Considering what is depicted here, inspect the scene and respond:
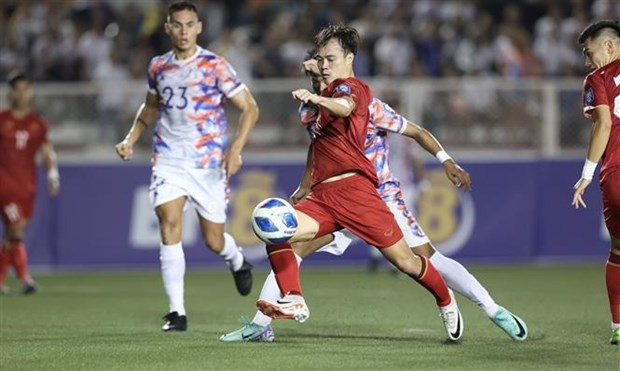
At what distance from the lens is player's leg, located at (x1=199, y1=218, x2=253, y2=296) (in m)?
11.4

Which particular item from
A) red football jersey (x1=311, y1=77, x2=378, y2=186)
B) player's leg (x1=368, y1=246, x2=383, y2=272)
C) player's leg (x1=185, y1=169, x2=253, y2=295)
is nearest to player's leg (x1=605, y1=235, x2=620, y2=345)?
red football jersey (x1=311, y1=77, x2=378, y2=186)

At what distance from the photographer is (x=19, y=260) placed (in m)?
15.5

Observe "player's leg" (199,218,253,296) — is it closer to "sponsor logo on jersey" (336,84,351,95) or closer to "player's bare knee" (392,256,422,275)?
"player's bare knee" (392,256,422,275)

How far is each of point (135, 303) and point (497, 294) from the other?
13.1ft

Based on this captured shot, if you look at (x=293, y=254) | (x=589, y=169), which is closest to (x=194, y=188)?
(x=293, y=254)

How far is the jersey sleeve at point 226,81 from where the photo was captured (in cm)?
1113

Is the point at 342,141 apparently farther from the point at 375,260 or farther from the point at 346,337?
the point at 375,260

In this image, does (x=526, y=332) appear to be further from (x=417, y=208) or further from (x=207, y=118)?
(x=417, y=208)

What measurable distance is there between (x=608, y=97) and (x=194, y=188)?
3.64 meters

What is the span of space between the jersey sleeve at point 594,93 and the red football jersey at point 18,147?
26.8 ft

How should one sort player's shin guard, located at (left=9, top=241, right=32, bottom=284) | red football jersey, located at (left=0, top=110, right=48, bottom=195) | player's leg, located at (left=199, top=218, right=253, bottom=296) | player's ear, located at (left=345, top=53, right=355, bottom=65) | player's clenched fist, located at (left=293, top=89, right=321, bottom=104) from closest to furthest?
player's clenched fist, located at (left=293, top=89, right=321, bottom=104), player's ear, located at (left=345, top=53, right=355, bottom=65), player's leg, located at (left=199, top=218, right=253, bottom=296), player's shin guard, located at (left=9, top=241, right=32, bottom=284), red football jersey, located at (left=0, top=110, right=48, bottom=195)

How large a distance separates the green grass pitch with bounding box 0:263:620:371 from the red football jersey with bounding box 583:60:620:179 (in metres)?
1.35

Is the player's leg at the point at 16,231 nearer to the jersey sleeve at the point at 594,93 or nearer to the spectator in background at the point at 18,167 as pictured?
the spectator in background at the point at 18,167

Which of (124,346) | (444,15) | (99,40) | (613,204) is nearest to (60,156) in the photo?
(99,40)
